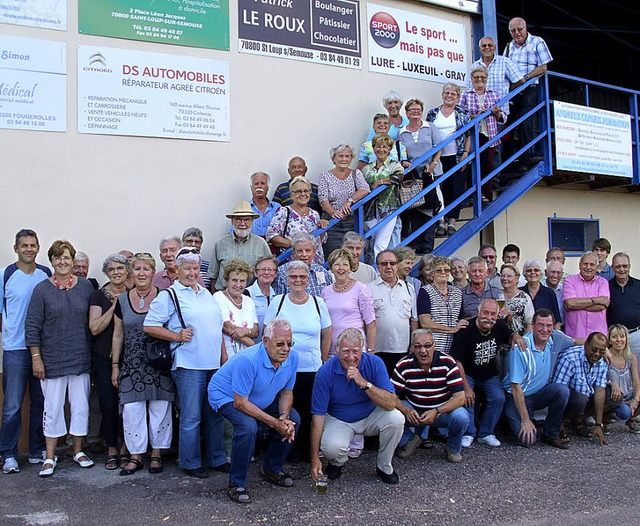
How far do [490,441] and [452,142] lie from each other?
3410mm

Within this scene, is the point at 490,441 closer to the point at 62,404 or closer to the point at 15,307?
the point at 62,404

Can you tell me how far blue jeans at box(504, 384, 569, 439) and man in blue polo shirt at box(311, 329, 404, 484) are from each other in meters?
1.64

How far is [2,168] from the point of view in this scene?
250 inches

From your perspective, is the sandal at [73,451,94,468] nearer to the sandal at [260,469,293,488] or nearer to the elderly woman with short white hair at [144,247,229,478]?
the elderly woman with short white hair at [144,247,229,478]

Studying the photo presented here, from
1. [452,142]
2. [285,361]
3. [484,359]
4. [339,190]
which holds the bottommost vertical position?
[484,359]

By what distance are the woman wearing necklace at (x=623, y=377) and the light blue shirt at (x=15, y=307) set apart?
5.27m

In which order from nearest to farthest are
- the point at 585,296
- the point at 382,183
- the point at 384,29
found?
the point at 382,183 < the point at 585,296 < the point at 384,29

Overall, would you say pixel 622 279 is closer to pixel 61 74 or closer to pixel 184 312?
pixel 184 312

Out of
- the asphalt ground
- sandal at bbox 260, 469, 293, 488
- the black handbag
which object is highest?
the black handbag

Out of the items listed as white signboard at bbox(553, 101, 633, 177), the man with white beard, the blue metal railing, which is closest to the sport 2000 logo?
the blue metal railing

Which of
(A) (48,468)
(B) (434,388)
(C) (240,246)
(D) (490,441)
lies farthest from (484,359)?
(A) (48,468)

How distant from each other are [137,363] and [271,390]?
115cm

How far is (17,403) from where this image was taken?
209 inches

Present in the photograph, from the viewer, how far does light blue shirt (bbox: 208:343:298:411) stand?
4586 mm
